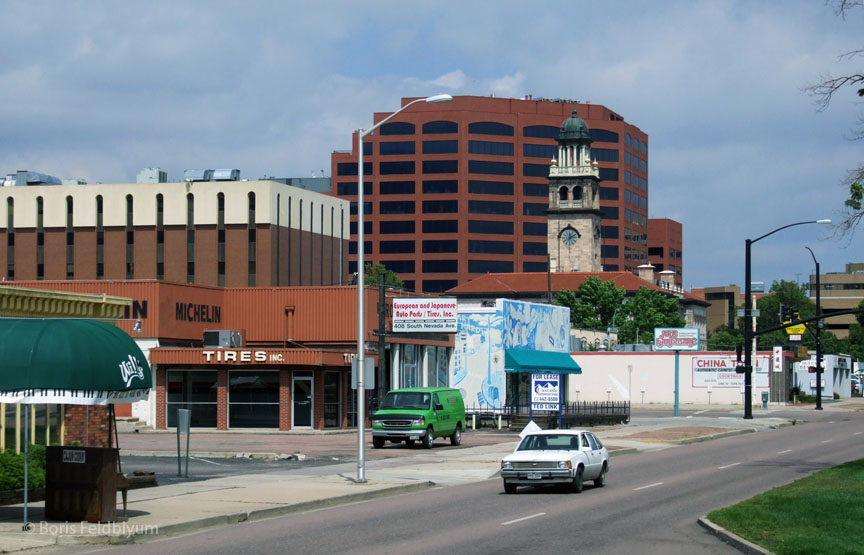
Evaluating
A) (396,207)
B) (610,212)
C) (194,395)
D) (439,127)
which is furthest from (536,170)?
(194,395)

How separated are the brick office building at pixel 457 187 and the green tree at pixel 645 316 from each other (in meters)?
29.4

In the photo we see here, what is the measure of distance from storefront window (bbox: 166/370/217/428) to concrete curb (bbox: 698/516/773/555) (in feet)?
118

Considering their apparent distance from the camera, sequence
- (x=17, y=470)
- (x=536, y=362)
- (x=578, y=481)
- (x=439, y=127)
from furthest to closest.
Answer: (x=439, y=127) → (x=536, y=362) → (x=578, y=481) → (x=17, y=470)

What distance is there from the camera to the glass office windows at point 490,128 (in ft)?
552

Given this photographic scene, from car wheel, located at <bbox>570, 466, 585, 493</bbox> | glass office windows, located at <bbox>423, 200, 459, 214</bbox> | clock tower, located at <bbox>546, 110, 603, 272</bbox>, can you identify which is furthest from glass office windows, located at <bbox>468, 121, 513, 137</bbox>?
car wheel, located at <bbox>570, 466, 585, 493</bbox>

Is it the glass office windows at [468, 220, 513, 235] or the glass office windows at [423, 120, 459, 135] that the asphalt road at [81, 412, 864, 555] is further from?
the glass office windows at [423, 120, 459, 135]

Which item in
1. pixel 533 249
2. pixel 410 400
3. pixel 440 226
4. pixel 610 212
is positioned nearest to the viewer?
pixel 410 400

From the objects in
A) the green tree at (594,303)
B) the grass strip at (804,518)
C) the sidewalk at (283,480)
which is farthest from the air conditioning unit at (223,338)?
the green tree at (594,303)

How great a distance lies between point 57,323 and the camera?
1889 centimetres

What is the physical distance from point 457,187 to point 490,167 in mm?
5964

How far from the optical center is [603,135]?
178 m

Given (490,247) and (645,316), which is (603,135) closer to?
(490,247)

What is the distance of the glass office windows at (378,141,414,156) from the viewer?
168875 mm

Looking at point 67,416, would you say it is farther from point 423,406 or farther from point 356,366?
point 423,406
